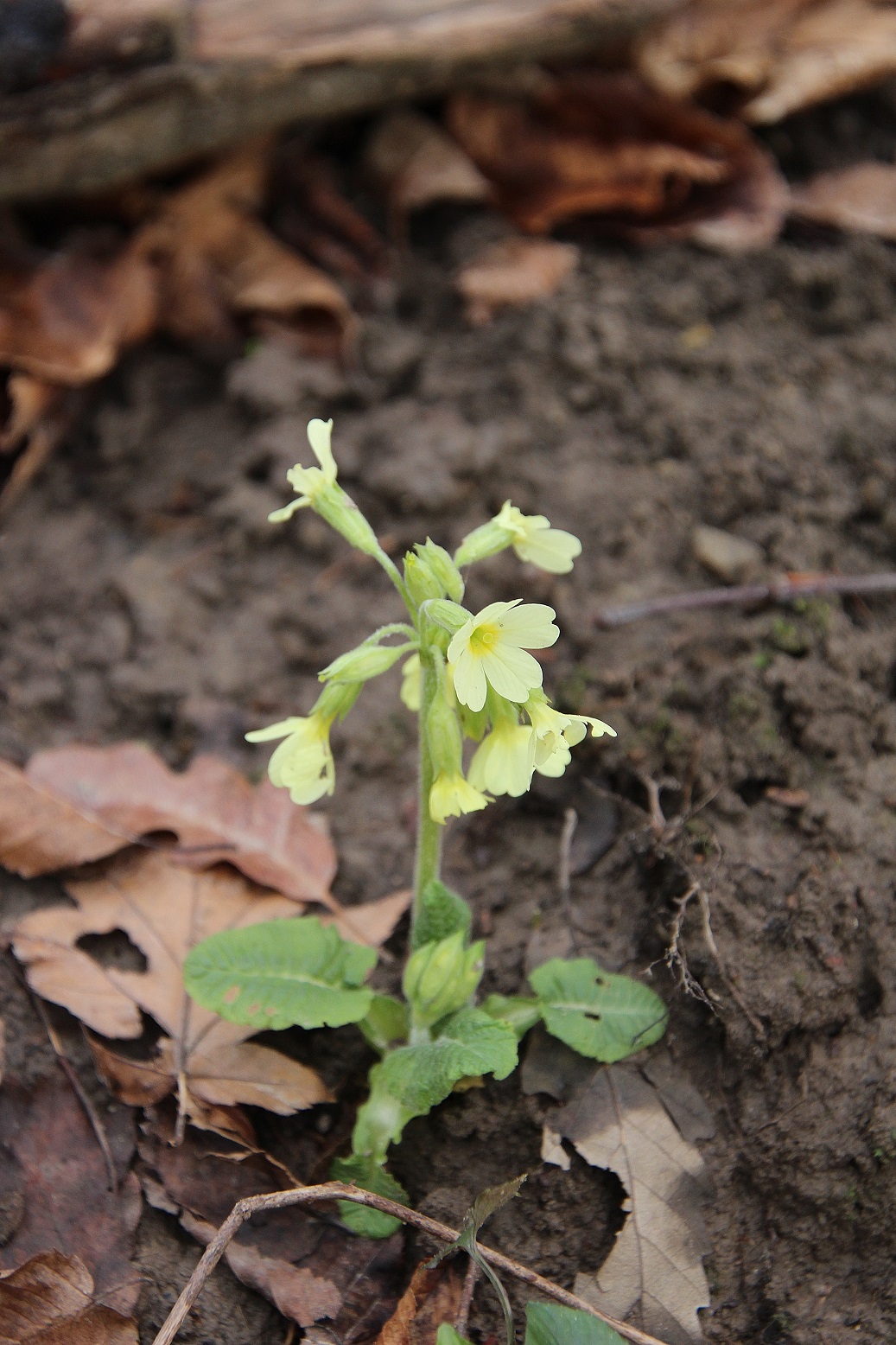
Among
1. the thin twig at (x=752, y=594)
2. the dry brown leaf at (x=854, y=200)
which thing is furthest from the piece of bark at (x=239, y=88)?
the thin twig at (x=752, y=594)

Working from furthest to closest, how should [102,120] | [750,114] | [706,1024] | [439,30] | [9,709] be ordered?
[750,114], [439,30], [102,120], [9,709], [706,1024]

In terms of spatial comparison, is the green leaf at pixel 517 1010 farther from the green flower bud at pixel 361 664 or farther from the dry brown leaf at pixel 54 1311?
the dry brown leaf at pixel 54 1311

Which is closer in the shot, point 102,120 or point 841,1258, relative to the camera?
point 841,1258

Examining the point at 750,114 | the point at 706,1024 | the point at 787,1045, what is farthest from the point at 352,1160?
the point at 750,114

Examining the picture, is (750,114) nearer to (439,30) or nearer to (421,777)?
(439,30)

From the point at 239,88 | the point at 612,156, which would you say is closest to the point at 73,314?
the point at 239,88

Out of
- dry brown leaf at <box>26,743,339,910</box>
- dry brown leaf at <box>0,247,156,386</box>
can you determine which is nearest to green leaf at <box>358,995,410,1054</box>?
dry brown leaf at <box>26,743,339,910</box>
